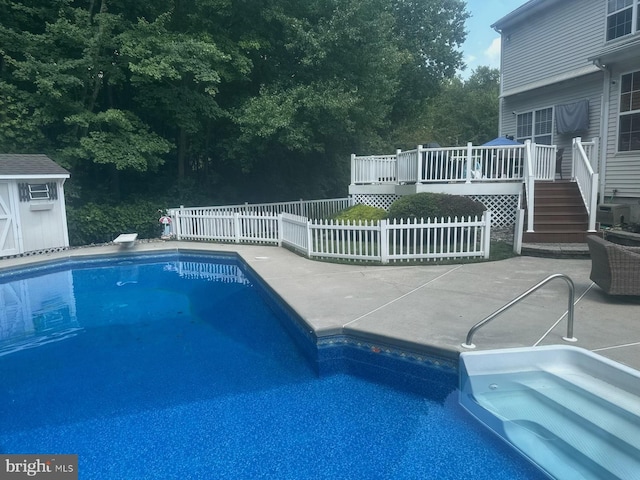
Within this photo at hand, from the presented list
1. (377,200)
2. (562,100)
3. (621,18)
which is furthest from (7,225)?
(621,18)

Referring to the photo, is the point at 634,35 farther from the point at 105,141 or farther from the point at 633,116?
the point at 105,141

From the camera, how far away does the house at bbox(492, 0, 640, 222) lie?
10461 millimetres

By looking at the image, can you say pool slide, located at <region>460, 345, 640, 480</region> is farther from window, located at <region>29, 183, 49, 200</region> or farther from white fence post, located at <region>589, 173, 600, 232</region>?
window, located at <region>29, 183, 49, 200</region>

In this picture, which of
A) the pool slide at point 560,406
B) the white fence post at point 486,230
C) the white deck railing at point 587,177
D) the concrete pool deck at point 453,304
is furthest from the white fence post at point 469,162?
the pool slide at point 560,406

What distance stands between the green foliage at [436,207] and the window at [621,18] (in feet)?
20.7

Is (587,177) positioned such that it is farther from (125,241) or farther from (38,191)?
(38,191)

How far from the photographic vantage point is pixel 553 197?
10.2 m

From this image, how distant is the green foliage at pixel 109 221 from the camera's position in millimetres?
13320

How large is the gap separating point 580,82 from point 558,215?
5185mm

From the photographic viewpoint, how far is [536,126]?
1404 centimetres

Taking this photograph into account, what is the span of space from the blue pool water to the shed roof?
17.3 feet

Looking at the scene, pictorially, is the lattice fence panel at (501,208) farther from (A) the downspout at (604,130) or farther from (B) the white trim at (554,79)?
(B) the white trim at (554,79)

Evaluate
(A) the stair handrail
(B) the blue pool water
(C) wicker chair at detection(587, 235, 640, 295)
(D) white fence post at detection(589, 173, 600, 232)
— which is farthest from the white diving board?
(D) white fence post at detection(589, 173, 600, 232)

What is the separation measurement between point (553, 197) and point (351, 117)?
7.72m
